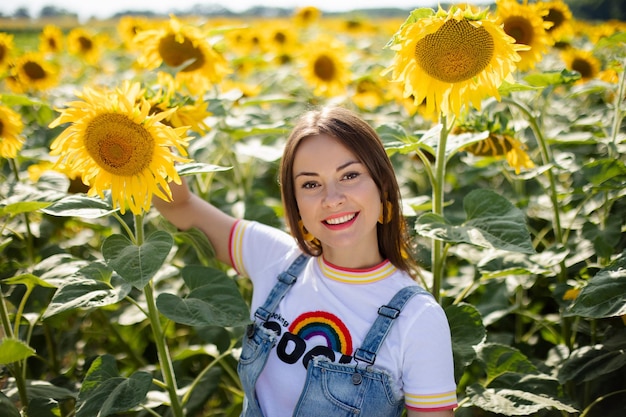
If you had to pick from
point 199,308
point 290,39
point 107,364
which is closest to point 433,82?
point 199,308

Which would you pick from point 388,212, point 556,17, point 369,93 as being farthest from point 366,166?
point 369,93

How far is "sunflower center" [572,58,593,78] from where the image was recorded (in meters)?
3.30

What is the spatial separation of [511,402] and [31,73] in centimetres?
349

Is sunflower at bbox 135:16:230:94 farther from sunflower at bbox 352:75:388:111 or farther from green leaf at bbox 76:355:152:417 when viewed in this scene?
sunflower at bbox 352:75:388:111

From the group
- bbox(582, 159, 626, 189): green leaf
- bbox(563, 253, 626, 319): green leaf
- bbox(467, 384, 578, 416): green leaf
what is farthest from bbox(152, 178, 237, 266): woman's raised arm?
bbox(582, 159, 626, 189): green leaf

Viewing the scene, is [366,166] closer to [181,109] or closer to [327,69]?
[181,109]

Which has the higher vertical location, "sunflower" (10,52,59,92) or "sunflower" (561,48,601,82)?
"sunflower" (10,52,59,92)

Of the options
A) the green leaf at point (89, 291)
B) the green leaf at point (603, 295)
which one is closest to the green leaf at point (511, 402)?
the green leaf at point (603, 295)

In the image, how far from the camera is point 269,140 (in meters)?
3.12

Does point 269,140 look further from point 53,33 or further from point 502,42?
point 53,33

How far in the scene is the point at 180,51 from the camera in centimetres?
243

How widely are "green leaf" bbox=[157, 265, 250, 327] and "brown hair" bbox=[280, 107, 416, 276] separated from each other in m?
0.29

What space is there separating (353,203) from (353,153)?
5.6 inches

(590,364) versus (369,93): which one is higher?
(369,93)
